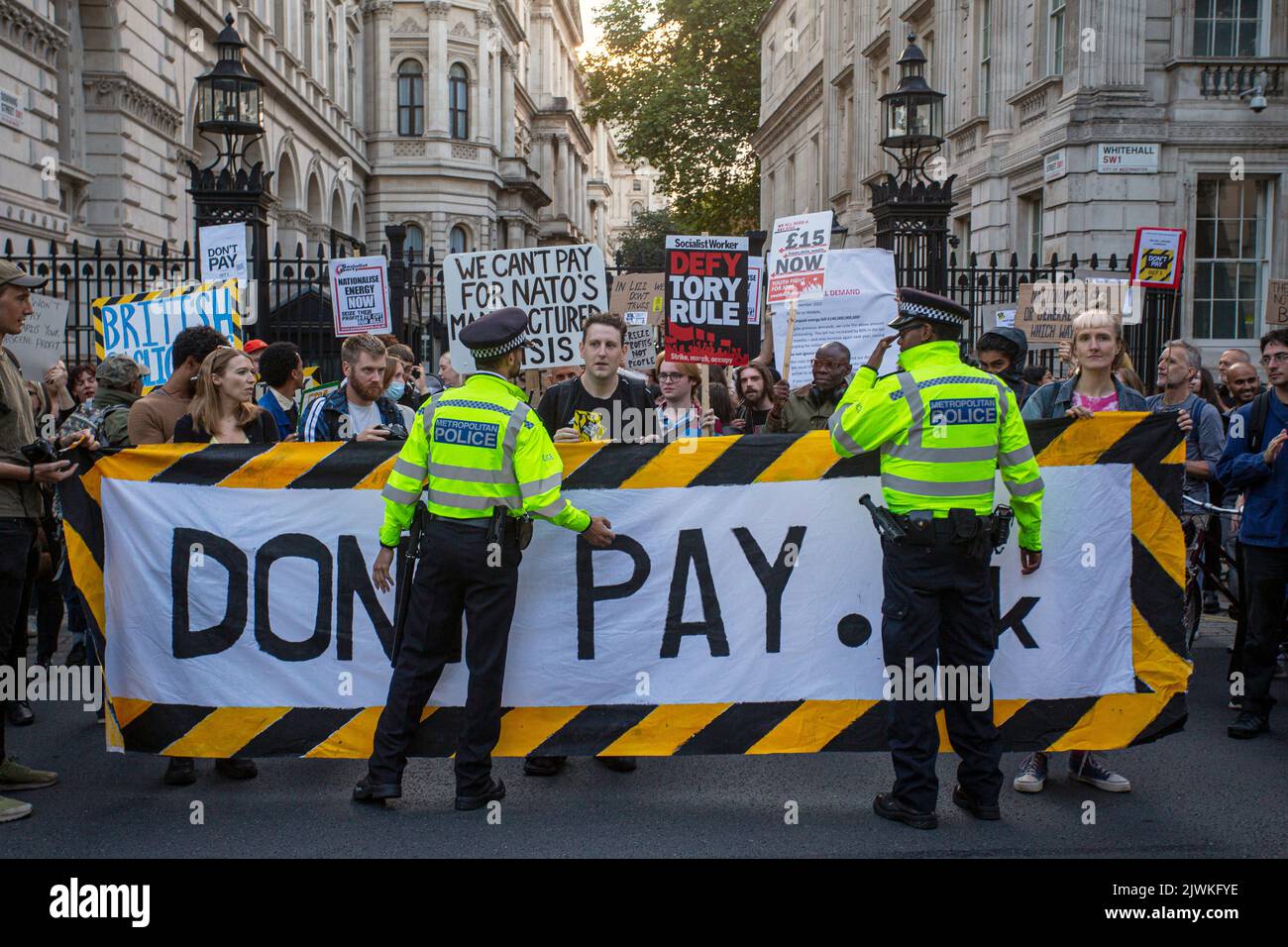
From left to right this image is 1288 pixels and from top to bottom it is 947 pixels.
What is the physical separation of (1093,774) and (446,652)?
295 cm

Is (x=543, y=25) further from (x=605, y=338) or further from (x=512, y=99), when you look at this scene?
(x=605, y=338)

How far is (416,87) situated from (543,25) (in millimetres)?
28391

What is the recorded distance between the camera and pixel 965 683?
5.24 meters

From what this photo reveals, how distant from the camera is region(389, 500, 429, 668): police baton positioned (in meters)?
5.42

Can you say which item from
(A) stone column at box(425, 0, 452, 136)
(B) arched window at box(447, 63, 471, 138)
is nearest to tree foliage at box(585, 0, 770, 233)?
(A) stone column at box(425, 0, 452, 136)

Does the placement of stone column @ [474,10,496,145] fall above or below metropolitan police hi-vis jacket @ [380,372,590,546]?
above

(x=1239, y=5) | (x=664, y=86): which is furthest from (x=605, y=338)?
(x=664, y=86)

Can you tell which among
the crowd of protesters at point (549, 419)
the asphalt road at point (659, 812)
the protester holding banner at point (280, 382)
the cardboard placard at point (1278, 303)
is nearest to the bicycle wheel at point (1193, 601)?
the crowd of protesters at point (549, 419)

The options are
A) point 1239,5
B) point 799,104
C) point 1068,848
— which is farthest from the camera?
point 799,104

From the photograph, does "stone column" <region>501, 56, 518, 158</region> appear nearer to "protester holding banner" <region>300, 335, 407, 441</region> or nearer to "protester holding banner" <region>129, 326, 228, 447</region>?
"protester holding banner" <region>300, 335, 407, 441</region>

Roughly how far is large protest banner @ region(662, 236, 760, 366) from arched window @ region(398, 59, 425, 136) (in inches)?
1994

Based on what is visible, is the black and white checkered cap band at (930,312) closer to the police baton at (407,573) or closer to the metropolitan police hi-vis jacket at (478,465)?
the metropolitan police hi-vis jacket at (478,465)

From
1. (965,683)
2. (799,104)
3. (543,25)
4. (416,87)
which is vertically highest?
(543,25)

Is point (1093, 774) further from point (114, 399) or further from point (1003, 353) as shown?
point (114, 399)
